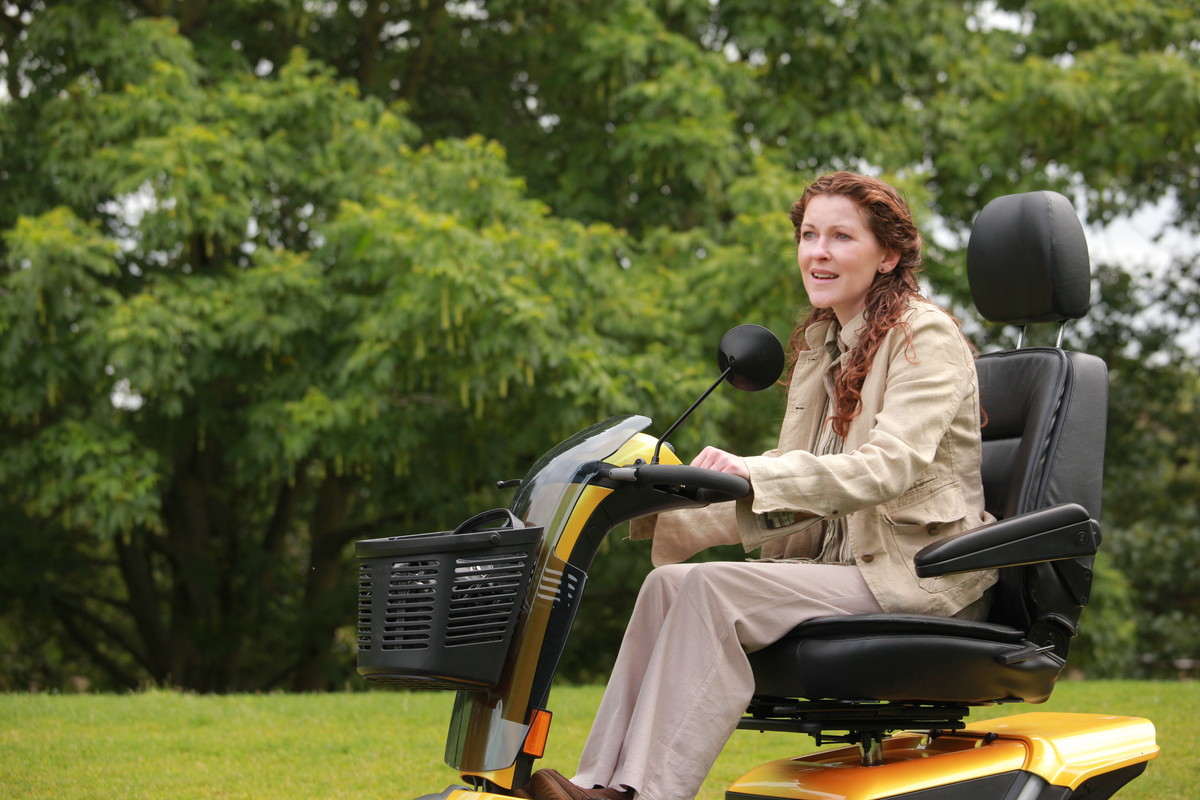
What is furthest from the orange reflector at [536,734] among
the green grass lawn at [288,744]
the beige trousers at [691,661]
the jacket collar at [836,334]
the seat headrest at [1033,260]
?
the green grass lawn at [288,744]

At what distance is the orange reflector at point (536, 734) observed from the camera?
2195 millimetres

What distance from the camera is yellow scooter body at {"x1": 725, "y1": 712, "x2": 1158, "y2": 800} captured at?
7.89 feet

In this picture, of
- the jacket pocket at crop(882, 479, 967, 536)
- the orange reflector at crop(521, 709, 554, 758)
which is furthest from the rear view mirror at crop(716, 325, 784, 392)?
the orange reflector at crop(521, 709, 554, 758)

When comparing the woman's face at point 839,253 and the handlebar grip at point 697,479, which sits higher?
the woman's face at point 839,253

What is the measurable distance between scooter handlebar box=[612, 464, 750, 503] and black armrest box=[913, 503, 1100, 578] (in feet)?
1.18

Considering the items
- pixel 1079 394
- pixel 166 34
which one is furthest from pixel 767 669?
pixel 166 34

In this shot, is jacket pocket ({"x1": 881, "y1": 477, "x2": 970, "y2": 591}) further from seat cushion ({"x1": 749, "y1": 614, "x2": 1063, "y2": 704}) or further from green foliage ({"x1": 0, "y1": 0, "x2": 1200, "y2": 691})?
green foliage ({"x1": 0, "y1": 0, "x2": 1200, "y2": 691})

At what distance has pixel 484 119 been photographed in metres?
9.91

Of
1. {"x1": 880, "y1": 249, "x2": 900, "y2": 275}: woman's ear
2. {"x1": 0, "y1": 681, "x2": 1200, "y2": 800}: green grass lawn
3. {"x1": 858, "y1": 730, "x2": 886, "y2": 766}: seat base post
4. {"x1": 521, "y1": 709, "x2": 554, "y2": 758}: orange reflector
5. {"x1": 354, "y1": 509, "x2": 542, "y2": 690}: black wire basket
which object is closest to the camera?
{"x1": 354, "y1": 509, "x2": 542, "y2": 690}: black wire basket

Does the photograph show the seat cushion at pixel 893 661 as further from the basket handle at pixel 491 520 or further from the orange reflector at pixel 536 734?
the basket handle at pixel 491 520

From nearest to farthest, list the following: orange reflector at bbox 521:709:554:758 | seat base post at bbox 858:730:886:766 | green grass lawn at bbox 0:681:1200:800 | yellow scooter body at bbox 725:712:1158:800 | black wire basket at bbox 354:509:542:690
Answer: black wire basket at bbox 354:509:542:690
orange reflector at bbox 521:709:554:758
yellow scooter body at bbox 725:712:1158:800
seat base post at bbox 858:730:886:766
green grass lawn at bbox 0:681:1200:800

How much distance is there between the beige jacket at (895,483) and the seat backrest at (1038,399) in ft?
0.32

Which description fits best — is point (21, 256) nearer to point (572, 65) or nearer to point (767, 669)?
point (572, 65)

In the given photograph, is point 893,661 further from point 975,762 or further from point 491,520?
point 491,520
